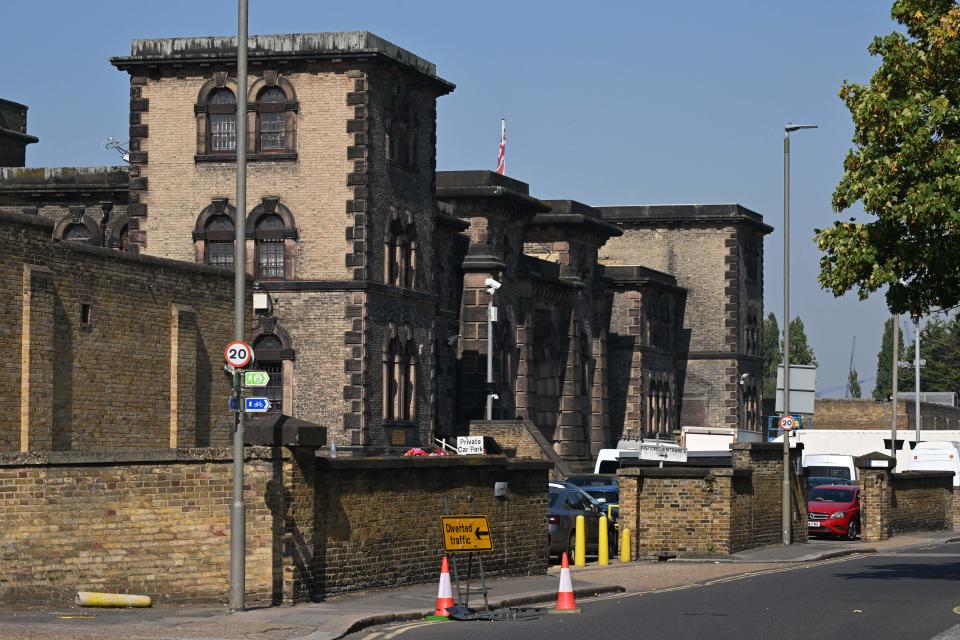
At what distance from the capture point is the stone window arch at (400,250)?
5629 cm

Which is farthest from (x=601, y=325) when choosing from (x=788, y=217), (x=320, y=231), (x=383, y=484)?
(x=383, y=484)

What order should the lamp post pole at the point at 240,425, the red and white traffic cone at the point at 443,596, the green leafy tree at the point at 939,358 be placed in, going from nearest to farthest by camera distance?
the lamp post pole at the point at 240,425 → the red and white traffic cone at the point at 443,596 → the green leafy tree at the point at 939,358

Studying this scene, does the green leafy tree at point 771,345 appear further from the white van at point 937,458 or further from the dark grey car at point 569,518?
the dark grey car at point 569,518

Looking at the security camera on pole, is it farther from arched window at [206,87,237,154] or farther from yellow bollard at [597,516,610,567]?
yellow bollard at [597,516,610,567]

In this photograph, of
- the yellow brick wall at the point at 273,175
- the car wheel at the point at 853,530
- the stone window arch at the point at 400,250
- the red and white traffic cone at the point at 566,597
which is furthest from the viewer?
the stone window arch at the point at 400,250

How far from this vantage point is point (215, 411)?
41406mm

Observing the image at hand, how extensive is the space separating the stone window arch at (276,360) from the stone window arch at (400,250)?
3.95 m

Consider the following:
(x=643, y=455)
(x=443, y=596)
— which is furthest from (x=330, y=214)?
(x=443, y=596)

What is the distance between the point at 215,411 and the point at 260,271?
14043 mm

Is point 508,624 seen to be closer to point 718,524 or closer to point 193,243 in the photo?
point 718,524

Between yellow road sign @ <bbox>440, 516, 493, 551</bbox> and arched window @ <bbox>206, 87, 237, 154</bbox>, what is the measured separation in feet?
106

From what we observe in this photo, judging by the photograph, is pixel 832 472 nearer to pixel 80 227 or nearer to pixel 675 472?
pixel 675 472

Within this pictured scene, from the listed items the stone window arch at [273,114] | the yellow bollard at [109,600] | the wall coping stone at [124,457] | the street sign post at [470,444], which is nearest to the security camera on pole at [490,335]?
the stone window arch at [273,114]

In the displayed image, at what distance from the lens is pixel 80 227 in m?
61.2
